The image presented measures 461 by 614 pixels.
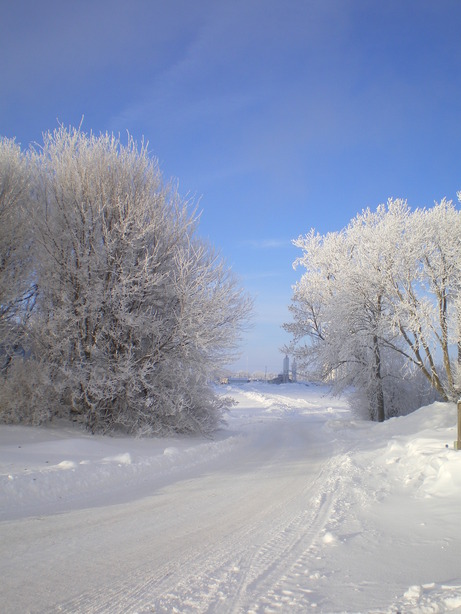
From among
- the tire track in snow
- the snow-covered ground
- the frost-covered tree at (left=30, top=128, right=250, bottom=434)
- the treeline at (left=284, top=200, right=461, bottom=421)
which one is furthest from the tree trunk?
the tire track in snow

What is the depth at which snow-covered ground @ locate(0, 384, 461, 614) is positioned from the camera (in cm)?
332

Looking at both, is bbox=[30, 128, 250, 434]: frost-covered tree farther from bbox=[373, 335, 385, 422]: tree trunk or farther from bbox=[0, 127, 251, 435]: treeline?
bbox=[373, 335, 385, 422]: tree trunk

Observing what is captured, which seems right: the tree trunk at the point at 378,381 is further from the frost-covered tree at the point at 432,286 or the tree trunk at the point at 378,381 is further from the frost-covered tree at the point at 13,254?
the frost-covered tree at the point at 13,254

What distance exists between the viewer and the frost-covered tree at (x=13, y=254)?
1368cm

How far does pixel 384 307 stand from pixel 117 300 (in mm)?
13078

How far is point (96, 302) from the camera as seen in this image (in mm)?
13180

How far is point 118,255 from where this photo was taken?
553 inches

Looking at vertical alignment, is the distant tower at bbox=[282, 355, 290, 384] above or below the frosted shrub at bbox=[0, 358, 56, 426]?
above

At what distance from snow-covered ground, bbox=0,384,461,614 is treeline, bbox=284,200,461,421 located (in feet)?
26.7

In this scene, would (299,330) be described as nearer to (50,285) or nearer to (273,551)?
(50,285)

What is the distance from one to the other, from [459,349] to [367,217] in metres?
9.01

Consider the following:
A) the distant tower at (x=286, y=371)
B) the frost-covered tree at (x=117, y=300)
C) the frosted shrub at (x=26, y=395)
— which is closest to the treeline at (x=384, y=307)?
the frost-covered tree at (x=117, y=300)

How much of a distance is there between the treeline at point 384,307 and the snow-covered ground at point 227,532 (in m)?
8.15

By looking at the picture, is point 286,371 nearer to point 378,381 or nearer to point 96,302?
point 378,381
